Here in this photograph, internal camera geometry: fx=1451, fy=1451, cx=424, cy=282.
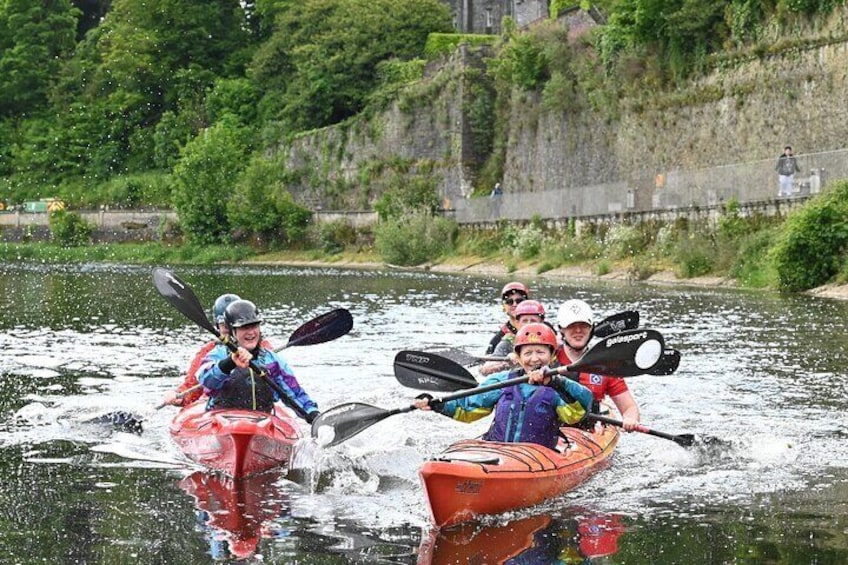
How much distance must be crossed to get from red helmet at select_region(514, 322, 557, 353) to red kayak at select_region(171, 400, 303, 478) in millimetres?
2352

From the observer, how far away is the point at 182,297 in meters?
14.2

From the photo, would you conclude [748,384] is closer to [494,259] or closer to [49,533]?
[49,533]

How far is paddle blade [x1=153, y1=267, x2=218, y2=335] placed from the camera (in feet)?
45.9

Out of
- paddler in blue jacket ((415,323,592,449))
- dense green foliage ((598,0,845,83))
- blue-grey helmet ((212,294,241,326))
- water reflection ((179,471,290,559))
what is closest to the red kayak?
water reflection ((179,471,290,559))

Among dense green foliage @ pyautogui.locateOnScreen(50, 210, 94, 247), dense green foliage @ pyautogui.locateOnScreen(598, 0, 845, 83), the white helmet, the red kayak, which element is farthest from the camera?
dense green foliage @ pyautogui.locateOnScreen(50, 210, 94, 247)

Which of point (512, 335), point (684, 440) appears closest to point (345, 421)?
point (684, 440)

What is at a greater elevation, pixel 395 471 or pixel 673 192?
pixel 673 192

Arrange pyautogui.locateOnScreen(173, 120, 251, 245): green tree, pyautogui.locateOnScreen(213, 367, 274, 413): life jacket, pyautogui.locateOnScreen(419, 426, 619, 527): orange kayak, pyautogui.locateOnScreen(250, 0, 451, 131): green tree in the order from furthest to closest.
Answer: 1. pyautogui.locateOnScreen(250, 0, 451, 131): green tree
2. pyautogui.locateOnScreen(173, 120, 251, 245): green tree
3. pyautogui.locateOnScreen(213, 367, 274, 413): life jacket
4. pyautogui.locateOnScreen(419, 426, 619, 527): orange kayak

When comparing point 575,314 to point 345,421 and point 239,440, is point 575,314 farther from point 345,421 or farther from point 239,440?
point 239,440

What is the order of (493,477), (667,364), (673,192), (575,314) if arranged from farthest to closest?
(673,192), (575,314), (667,364), (493,477)

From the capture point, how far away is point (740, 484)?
11.8 m

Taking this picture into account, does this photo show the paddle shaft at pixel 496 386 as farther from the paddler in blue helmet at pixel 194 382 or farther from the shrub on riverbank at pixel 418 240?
the shrub on riverbank at pixel 418 240

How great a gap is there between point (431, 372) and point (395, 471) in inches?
45.1

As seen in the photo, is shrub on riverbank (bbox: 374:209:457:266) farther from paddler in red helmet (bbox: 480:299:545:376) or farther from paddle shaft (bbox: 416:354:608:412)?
paddle shaft (bbox: 416:354:608:412)
